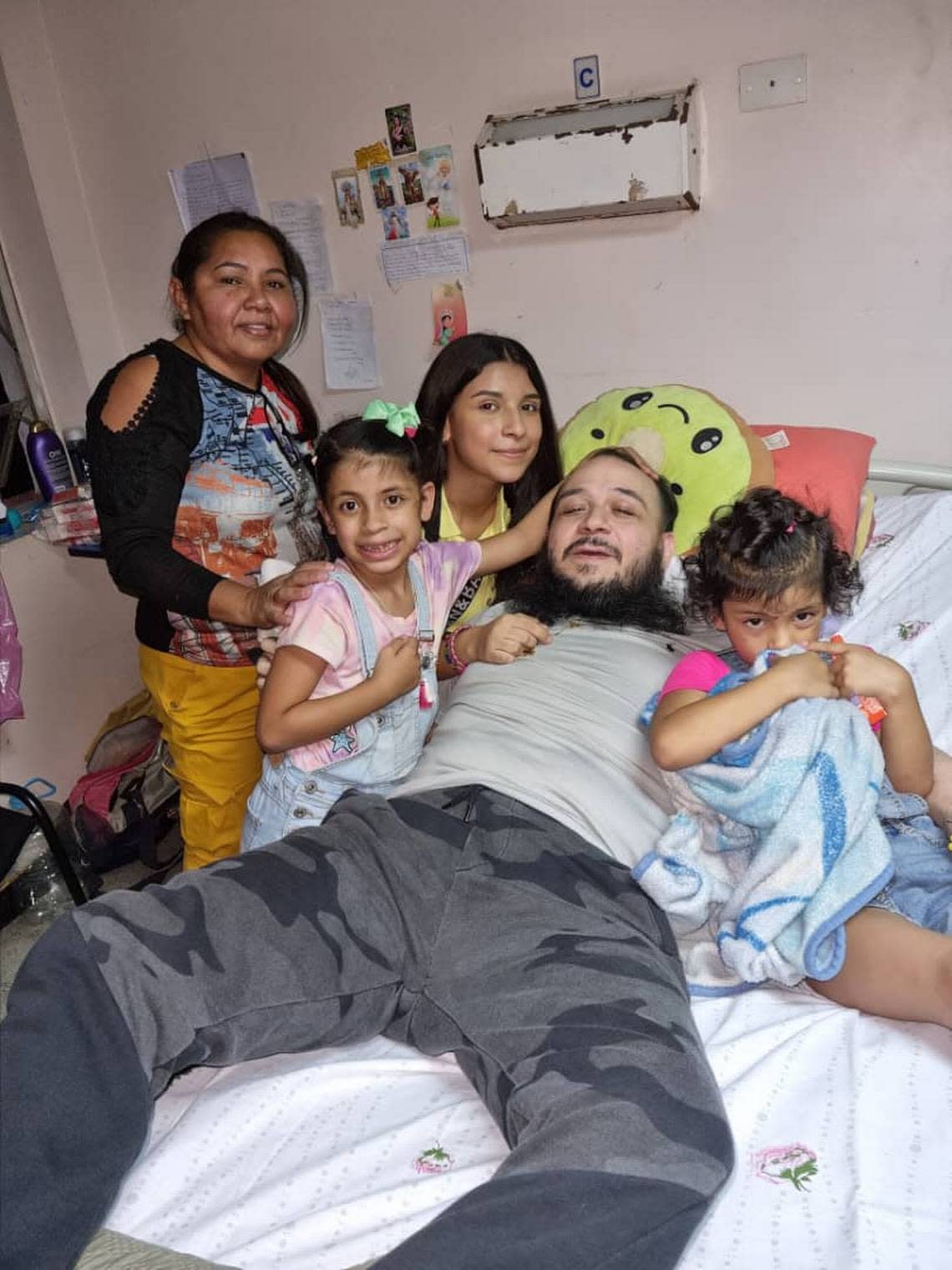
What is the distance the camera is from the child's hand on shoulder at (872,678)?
1357 mm

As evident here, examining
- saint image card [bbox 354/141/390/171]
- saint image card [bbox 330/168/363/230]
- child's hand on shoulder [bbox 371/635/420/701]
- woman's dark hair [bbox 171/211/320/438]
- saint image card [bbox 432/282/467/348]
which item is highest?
saint image card [bbox 354/141/390/171]

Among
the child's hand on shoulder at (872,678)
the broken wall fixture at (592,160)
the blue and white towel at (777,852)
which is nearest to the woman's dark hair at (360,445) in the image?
the blue and white towel at (777,852)

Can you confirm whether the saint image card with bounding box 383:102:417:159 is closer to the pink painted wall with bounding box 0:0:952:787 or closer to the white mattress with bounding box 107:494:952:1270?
the pink painted wall with bounding box 0:0:952:787

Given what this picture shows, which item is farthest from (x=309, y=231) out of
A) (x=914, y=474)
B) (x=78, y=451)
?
(x=914, y=474)

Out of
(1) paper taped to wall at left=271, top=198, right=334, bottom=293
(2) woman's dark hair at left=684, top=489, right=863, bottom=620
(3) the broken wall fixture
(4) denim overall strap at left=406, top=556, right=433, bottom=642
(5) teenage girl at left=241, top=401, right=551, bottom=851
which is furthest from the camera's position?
(1) paper taped to wall at left=271, top=198, right=334, bottom=293

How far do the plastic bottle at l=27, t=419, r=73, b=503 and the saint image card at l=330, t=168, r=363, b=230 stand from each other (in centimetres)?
110

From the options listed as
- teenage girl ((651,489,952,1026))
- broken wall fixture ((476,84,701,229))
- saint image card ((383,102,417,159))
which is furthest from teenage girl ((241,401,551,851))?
saint image card ((383,102,417,159))

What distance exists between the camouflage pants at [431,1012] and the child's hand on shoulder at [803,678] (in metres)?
0.34

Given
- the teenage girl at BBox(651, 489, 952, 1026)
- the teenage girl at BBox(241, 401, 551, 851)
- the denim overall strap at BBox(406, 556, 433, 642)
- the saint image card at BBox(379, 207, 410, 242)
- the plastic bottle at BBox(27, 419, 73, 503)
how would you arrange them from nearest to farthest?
the teenage girl at BBox(651, 489, 952, 1026)
the teenage girl at BBox(241, 401, 551, 851)
the denim overall strap at BBox(406, 556, 433, 642)
the saint image card at BBox(379, 207, 410, 242)
the plastic bottle at BBox(27, 419, 73, 503)

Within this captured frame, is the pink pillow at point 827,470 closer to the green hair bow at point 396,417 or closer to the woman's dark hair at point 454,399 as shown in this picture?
the woman's dark hair at point 454,399

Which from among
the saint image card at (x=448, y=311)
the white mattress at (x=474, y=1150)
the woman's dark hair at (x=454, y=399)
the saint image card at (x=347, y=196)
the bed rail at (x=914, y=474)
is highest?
the saint image card at (x=347, y=196)

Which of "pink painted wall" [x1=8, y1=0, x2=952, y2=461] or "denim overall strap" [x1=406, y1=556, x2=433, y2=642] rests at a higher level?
"pink painted wall" [x1=8, y1=0, x2=952, y2=461]

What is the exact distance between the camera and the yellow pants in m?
2.09

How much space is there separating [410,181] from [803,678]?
195 centimetres
